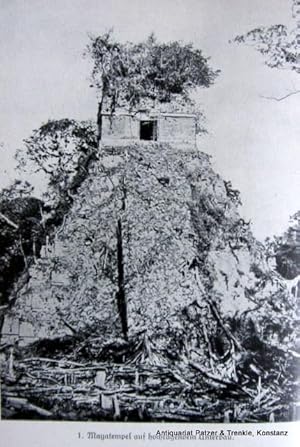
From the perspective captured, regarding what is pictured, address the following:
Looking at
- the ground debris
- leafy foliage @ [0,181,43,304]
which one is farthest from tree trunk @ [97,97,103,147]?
the ground debris

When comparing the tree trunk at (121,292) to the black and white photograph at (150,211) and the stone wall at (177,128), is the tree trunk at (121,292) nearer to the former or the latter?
the black and white photograph at (150,211)

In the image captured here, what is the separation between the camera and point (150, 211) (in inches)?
37.9

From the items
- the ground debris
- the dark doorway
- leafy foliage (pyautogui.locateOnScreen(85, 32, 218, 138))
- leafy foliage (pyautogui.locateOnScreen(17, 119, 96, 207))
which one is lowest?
the ground debris

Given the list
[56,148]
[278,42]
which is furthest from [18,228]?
[278,42]

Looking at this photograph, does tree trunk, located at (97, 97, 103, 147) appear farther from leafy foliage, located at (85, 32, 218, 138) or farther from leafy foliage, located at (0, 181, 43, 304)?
leafy foliage, located at (0, 181, 43, 304)

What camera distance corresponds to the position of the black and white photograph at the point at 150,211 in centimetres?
95

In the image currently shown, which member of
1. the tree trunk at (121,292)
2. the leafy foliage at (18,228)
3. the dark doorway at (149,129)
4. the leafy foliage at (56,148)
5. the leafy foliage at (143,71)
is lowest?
the tree trunk at (121,292)

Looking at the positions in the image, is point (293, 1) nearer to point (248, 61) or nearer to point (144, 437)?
point (248, 61)

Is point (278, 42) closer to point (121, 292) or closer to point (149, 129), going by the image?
point (149, 129)

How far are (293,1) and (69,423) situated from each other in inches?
26.7

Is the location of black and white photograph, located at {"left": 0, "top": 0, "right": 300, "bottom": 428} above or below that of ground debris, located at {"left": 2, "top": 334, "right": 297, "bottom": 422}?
above

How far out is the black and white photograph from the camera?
3.11ft

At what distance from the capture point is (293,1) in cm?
97

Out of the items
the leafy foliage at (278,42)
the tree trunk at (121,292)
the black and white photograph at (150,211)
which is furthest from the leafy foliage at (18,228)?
the leafy foliage at (278,42)
